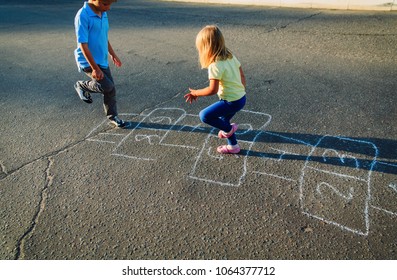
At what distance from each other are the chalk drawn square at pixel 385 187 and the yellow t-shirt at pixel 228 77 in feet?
4.51

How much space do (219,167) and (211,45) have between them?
111cm

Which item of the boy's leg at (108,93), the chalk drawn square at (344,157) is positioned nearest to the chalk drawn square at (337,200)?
the chalk drawn square at (344,157)

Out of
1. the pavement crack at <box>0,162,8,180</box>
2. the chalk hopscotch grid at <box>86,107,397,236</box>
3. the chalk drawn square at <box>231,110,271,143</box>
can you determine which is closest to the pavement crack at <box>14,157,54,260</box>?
the pavement crack at <box>0,162,8,180</box>

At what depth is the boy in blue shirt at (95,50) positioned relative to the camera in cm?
311

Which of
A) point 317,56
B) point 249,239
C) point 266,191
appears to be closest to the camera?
point 249,239

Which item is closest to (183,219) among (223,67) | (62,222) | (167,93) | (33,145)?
(62,222)

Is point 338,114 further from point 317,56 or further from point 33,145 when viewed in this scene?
point 33,145

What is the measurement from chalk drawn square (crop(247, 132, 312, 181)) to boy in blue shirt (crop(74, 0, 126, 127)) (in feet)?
5.38

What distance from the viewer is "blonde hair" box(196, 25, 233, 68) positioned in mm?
2572

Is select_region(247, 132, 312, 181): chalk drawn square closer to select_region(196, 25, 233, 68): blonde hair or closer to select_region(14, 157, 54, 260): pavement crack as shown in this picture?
select_region(196, 25, 233, 68): blonde hair

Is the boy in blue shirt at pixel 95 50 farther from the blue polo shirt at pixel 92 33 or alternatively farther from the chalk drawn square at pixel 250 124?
the chalk drawn square at pixel 250 124

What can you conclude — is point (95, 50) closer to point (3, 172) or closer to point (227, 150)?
point (3, 172)

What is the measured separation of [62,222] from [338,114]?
10.2 feet

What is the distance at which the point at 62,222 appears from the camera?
2.48m
